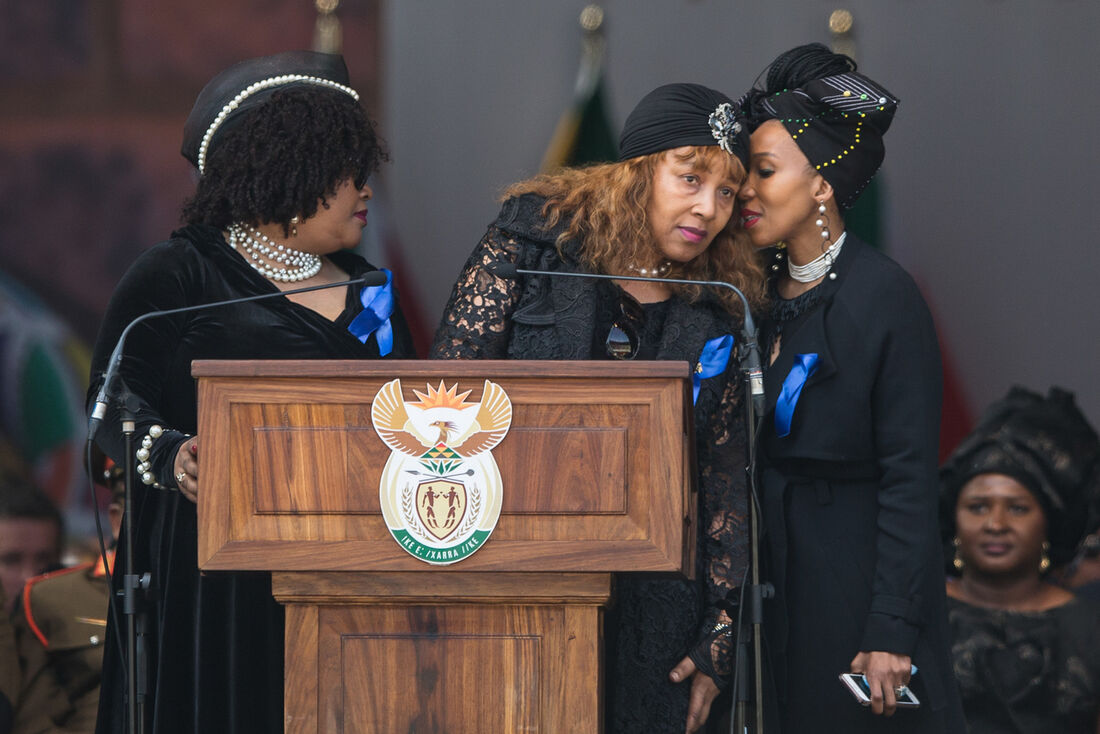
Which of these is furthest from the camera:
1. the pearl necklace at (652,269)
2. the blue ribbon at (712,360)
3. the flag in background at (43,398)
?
the flag in background at (43,398)

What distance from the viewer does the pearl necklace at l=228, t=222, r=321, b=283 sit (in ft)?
10.9

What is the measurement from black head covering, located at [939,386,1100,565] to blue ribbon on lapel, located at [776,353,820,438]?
2.03m

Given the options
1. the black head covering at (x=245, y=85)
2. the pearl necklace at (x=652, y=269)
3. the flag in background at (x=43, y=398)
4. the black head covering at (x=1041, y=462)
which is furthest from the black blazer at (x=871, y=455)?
the flag in background at (x=43, y=398)

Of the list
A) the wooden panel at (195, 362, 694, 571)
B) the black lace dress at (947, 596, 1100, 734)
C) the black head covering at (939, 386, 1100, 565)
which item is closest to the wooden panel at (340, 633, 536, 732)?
the wooden panel at (195, 362, 694, 571)

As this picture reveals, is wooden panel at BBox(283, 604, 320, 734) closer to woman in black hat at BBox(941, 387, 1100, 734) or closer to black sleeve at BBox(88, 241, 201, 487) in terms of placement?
black sleeve at BBox(88, 241, 201, 487)

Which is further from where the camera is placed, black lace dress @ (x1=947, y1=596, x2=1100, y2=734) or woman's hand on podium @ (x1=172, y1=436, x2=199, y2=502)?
black lace dress @ (x1=947, y1=596, x2=1100, y2=734)

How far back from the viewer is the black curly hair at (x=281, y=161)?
3285mm

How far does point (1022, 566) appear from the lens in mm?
4875

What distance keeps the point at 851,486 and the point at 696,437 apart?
36cm

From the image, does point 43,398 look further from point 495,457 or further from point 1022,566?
point 495,457

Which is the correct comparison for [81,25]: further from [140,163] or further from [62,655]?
[62,655]

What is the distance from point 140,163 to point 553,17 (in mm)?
1790

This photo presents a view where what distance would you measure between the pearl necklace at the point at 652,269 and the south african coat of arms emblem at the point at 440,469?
95 cm

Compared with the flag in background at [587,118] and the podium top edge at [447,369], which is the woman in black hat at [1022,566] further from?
the podium top edge at [447,369]
